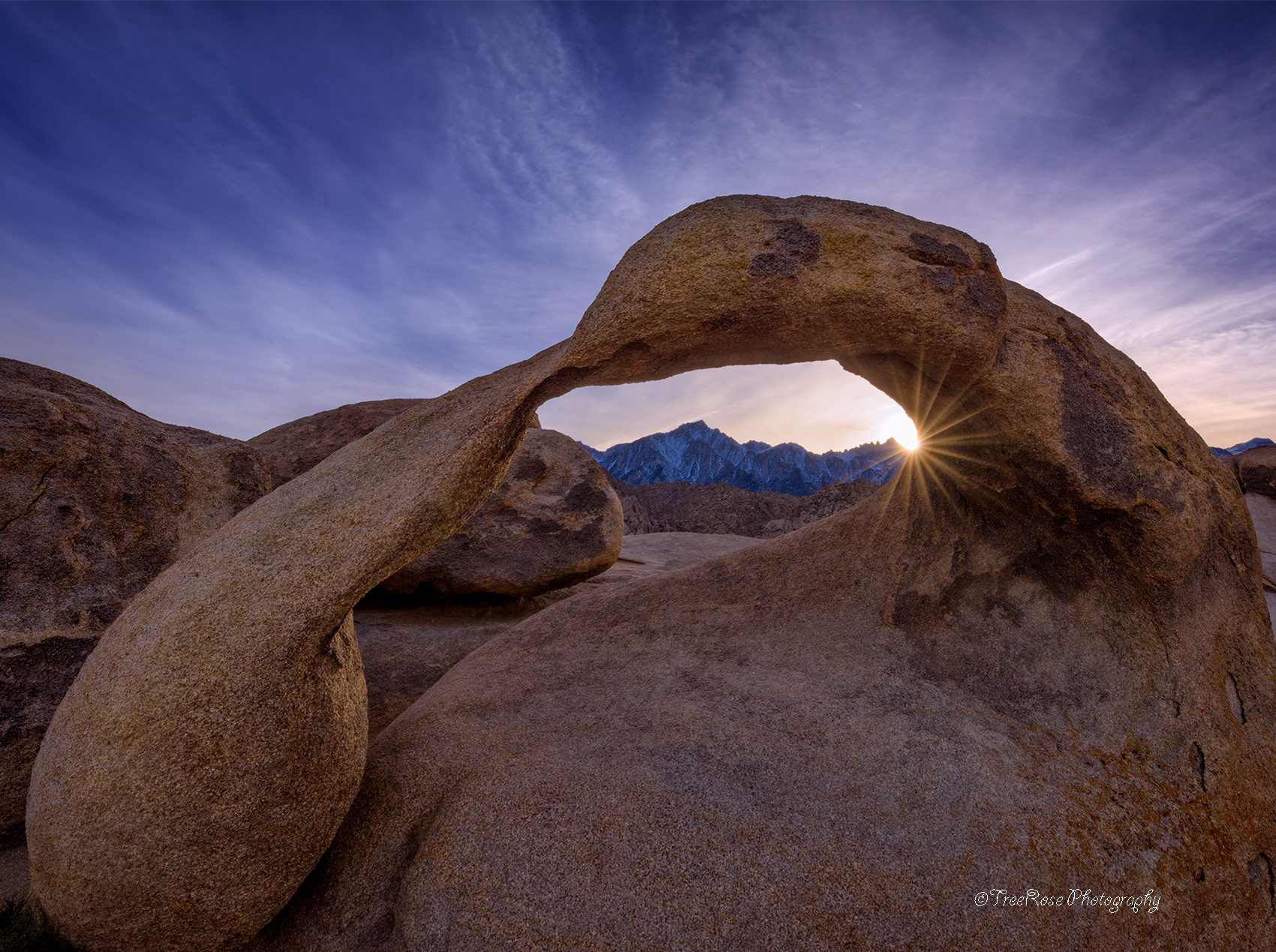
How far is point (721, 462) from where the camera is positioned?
297ft

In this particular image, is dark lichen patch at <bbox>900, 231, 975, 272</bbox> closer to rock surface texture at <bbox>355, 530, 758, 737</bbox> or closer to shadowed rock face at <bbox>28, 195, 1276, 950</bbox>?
shadowed rock face at <bbox>28, 195, 1276, 950</bbox>

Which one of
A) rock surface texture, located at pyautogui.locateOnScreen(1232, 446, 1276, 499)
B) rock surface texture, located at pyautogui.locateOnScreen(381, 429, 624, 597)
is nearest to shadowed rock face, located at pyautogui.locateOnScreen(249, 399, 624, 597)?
rock surface texture, located at pyautogui.locateOnScreen(381, 429, 624, 597)

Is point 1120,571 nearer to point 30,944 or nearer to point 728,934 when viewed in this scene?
point 728,934

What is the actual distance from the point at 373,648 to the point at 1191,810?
18.7 ft

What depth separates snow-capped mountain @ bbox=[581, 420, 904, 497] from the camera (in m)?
77.7

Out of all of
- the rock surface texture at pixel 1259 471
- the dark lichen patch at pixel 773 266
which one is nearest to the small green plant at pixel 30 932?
the dark lichen patch at pixel 773 266

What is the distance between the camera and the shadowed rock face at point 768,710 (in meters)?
2.15

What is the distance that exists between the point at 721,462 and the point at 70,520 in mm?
88763

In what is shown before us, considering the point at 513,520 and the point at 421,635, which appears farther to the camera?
the point at 513,520

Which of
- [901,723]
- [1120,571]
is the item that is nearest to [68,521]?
[901,723]

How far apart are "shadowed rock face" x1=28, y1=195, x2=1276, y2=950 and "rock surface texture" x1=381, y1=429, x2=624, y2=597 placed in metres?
2.64

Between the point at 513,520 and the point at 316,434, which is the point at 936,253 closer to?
the point at 513,520

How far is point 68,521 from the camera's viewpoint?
3396 millimetres

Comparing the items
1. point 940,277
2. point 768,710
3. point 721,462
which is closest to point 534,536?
point 768,710
